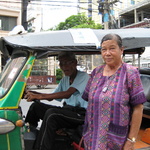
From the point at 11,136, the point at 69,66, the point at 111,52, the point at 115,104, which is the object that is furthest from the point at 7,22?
the point at 115,104

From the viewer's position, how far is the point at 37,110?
2.96m

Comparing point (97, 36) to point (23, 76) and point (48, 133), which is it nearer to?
point (23, 76)

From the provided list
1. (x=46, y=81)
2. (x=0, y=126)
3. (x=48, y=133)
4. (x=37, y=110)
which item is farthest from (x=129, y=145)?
(x=46, y=81)

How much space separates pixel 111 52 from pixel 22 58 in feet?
3.08

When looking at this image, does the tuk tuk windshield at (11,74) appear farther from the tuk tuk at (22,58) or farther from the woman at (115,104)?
the woman at (115,104)

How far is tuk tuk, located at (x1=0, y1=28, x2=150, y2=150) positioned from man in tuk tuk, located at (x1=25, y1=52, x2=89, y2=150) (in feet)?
0.78

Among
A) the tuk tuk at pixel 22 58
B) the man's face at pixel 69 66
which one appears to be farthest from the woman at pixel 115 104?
the man's face at pixel 69 66

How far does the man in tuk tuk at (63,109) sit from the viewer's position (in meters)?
2.24

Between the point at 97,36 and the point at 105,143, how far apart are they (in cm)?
111

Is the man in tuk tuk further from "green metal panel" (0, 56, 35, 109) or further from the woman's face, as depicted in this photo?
the woman's face

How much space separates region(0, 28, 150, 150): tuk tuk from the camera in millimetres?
1979

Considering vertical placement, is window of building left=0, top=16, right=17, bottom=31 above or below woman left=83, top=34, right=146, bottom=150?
above

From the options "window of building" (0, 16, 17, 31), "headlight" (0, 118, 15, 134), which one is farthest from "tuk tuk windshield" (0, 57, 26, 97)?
"window of building" (0, 16, 17, 31)

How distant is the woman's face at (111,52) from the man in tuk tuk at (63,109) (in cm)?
88
